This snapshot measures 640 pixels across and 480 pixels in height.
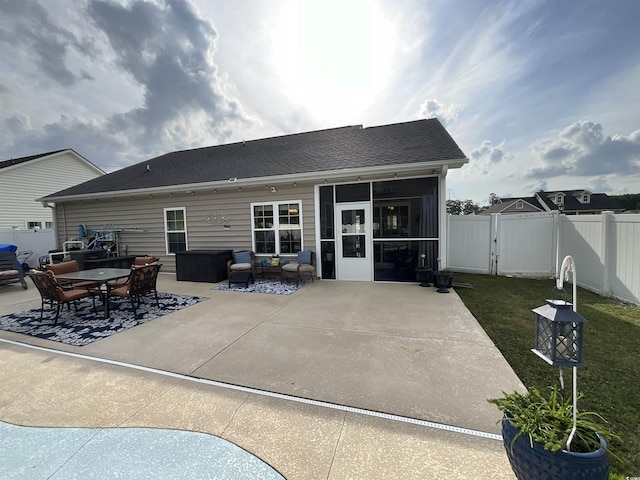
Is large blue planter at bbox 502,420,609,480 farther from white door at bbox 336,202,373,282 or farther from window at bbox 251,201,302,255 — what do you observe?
window at bbox 251,201,302,255

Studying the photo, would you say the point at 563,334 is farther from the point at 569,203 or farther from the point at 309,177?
the point at 569,203

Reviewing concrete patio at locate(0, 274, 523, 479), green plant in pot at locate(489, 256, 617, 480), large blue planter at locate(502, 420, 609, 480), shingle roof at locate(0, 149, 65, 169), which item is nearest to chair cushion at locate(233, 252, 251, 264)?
concrete patio at locate(0, 274, 523, 479)

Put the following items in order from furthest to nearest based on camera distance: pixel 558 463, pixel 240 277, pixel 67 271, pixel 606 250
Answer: pixel 240 277
pixel 67 271
pixel 606 250
pixel 558 463

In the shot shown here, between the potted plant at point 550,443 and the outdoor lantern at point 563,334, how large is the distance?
0.26 m

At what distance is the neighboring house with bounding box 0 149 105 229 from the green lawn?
18.4 m

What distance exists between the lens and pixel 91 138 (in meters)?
15.2

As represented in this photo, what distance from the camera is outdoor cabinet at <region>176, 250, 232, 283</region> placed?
7484 mm

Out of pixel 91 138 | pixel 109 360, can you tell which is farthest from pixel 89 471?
pixel 91 138

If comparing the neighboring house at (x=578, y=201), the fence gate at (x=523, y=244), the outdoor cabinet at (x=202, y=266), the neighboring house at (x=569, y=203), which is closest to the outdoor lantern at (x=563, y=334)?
the fence gate at (x=523, y=244)

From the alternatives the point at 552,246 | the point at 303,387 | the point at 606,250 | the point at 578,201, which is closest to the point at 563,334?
the point at 303,387

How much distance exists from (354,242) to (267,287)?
8.42ft

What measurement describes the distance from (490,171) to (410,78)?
12.3 meters

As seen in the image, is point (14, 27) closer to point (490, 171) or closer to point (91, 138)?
point (91, 138)

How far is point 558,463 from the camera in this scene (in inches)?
43.9
